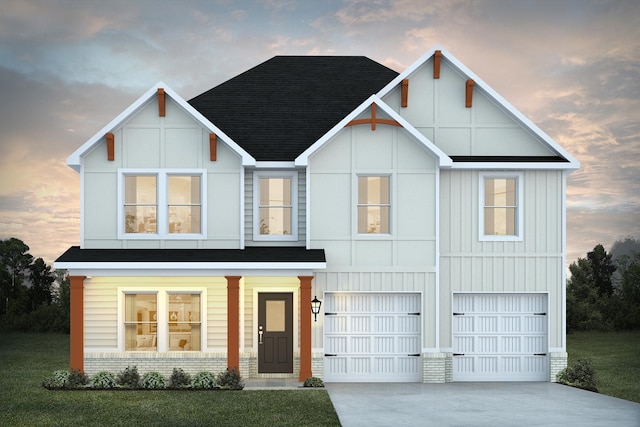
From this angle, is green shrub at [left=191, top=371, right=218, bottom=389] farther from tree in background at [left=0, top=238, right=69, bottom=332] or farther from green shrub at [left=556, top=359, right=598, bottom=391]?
tree in background at [left=0, top=238, right=69, bottom=332]

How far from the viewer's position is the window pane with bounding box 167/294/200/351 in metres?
20.4

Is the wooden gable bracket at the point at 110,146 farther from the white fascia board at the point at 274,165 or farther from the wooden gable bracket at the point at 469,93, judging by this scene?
the wooden gable bracket at the point at 469,93

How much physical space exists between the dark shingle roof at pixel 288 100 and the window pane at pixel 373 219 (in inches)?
104

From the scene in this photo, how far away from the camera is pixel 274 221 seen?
21109 millimetres

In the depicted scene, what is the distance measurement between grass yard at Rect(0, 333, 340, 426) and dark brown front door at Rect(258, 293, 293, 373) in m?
2.23

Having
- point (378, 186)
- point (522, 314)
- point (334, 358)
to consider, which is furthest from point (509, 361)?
point (378, 186)

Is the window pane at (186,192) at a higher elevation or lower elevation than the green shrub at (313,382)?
higher

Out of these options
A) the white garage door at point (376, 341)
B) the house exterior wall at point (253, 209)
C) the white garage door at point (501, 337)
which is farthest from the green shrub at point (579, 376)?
the house exterior wall at point (253, 209)

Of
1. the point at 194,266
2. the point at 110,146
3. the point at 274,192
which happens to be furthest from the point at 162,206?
the point at 274,192

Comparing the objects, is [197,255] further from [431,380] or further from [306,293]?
[431,380]

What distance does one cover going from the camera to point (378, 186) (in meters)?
20.6

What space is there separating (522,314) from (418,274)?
348 cm

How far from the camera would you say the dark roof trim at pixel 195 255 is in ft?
63.3

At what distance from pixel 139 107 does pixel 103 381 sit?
24.7ft
